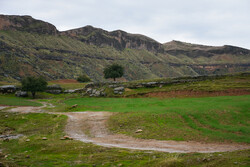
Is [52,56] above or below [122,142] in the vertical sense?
above

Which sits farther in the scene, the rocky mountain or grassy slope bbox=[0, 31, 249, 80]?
grassy slope bbox=[0, 31, 249, 80]

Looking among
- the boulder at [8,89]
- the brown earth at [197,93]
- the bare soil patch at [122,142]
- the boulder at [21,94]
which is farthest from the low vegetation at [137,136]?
the boulder at [8,89]

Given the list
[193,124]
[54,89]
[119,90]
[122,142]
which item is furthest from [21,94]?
[193,124]

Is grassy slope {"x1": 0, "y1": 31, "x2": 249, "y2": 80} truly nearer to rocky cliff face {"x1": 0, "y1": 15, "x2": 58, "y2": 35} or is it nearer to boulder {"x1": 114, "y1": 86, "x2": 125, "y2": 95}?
rocky cliff face {"x1": 0, "y1": 15, "x2": 58, "y2": 35}

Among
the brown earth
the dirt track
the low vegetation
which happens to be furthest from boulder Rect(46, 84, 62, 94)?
the dirt track

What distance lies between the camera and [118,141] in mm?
14820

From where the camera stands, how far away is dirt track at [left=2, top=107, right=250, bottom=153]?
12528 mm

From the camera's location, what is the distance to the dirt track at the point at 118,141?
41.1 feet

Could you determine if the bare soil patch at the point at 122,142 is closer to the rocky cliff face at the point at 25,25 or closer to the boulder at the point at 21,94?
the boulder at the point at 21,94

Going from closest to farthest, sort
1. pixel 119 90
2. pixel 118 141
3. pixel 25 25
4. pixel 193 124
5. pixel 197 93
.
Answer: pixel 118 141
pixel 193 124
pixel 197 93
pixel 119 90
pixel 25 25

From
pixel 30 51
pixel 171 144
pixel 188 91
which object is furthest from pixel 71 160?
pixel 30 51

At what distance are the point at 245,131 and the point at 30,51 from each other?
137m

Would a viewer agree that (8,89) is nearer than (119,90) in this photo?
No

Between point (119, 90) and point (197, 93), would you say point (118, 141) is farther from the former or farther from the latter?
point (119, 90)
